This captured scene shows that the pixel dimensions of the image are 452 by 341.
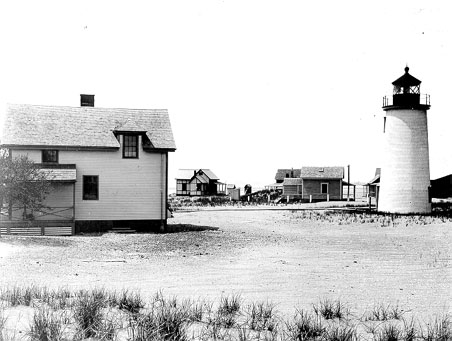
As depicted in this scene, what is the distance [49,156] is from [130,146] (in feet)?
13.5

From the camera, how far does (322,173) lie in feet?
214

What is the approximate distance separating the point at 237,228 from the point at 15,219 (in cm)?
1174

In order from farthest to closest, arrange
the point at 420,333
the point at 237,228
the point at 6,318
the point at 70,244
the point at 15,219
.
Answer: the point at 237,228, the point at 15,219, the point at 70,244, the point at 420,333, the point at 6,318

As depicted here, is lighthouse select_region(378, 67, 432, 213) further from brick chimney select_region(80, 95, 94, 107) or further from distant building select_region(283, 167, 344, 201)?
distant building select_region(283, 167, 344, 201)

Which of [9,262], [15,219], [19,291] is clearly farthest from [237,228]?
[19,291]

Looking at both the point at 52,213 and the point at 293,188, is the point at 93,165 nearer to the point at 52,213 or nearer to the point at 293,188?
the point at 52,213

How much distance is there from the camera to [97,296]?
1024cm

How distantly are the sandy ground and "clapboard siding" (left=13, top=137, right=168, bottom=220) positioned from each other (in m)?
2.64

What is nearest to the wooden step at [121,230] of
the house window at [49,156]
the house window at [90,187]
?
the house window at [90,187]

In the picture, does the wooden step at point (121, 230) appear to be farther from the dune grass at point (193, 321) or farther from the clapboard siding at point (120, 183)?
the dune grass at point (193, 321)

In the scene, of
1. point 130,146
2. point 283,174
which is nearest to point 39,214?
point 130,146

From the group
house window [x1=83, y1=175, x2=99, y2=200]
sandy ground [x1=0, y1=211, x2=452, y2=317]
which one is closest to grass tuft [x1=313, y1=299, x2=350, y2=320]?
sandy ground [x1=0, y1=211, x2=452, y2=317]

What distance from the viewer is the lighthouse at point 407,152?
3703 centimetres

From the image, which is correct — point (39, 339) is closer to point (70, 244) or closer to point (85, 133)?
point (70, 244)
